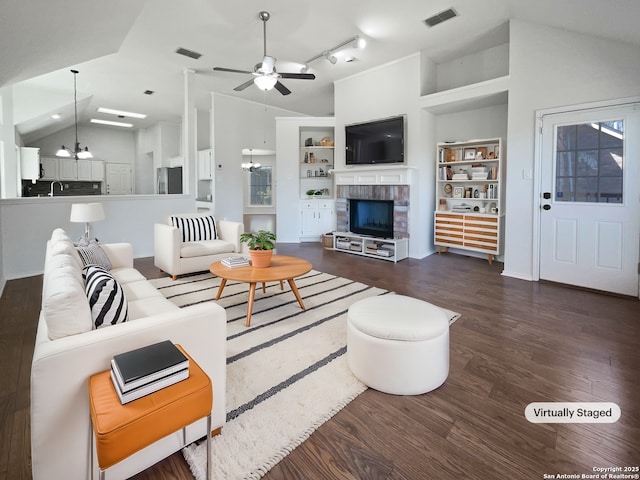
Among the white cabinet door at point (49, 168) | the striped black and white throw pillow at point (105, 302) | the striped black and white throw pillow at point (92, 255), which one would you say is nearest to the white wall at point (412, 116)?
the striped black and white throw pillow at point (92, 255)

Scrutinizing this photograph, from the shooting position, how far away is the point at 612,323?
9.78 ft

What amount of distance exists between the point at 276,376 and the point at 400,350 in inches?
30.6

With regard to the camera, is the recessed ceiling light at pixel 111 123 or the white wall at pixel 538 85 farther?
the recessed ceiling light at pixel 111 123

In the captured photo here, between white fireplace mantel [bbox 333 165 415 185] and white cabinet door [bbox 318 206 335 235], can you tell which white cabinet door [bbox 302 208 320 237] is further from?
white fireplace mantel [bbox 333 165 415 185]

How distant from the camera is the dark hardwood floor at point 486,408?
1.46 meters

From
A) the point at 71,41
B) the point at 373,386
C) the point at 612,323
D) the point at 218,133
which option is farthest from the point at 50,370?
the point at 218,133

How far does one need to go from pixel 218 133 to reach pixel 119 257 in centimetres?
472

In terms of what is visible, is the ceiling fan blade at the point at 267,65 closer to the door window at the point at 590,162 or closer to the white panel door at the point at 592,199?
the white panel door at the point at 592,199

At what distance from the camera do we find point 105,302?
5.02 ft

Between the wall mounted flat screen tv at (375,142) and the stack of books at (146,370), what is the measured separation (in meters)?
5.06

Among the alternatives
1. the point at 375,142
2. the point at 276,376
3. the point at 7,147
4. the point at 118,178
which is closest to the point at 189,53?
the point at 375,142

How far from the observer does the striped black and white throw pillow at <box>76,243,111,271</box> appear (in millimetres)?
2744

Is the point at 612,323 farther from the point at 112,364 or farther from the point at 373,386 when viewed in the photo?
the point at 112,364

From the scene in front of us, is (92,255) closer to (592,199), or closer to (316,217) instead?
(316,217)
